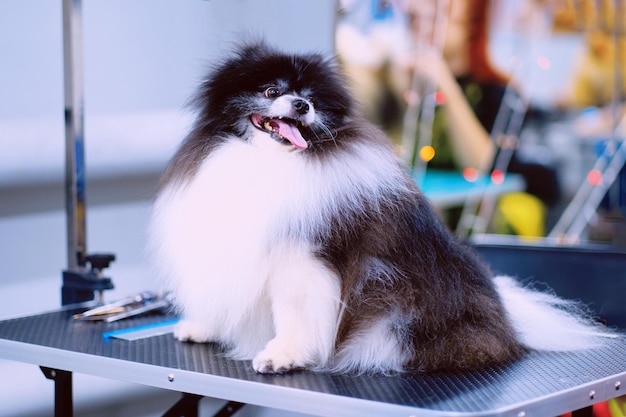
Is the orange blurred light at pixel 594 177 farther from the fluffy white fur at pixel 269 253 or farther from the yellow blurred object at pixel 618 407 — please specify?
the fluffy white fur at pixel 269 253

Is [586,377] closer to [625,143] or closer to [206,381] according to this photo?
[206,381]

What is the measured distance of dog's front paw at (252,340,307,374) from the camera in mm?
1269

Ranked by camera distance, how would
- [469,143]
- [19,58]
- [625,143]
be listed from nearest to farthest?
[19,58], [625,143], [469,143]

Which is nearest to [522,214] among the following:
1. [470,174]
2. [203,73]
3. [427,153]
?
[470,174]

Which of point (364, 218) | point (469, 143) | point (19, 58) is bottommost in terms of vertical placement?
point (469, 143)

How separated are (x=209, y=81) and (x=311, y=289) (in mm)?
418

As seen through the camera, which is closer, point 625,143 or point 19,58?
point 19,58

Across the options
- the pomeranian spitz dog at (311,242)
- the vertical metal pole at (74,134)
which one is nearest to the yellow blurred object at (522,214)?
the vertical metal pole at (74,134)

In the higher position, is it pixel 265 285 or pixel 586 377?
pixel 265 285

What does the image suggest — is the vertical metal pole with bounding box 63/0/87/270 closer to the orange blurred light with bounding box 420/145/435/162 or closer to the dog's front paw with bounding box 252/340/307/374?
the dog's front paw with bounding box 252/340/307/374

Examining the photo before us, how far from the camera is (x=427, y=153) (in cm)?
452

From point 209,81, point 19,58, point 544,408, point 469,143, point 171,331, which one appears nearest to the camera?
point 544,408

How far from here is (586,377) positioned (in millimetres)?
1299

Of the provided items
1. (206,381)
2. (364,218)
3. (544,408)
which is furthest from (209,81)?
(544,408)
